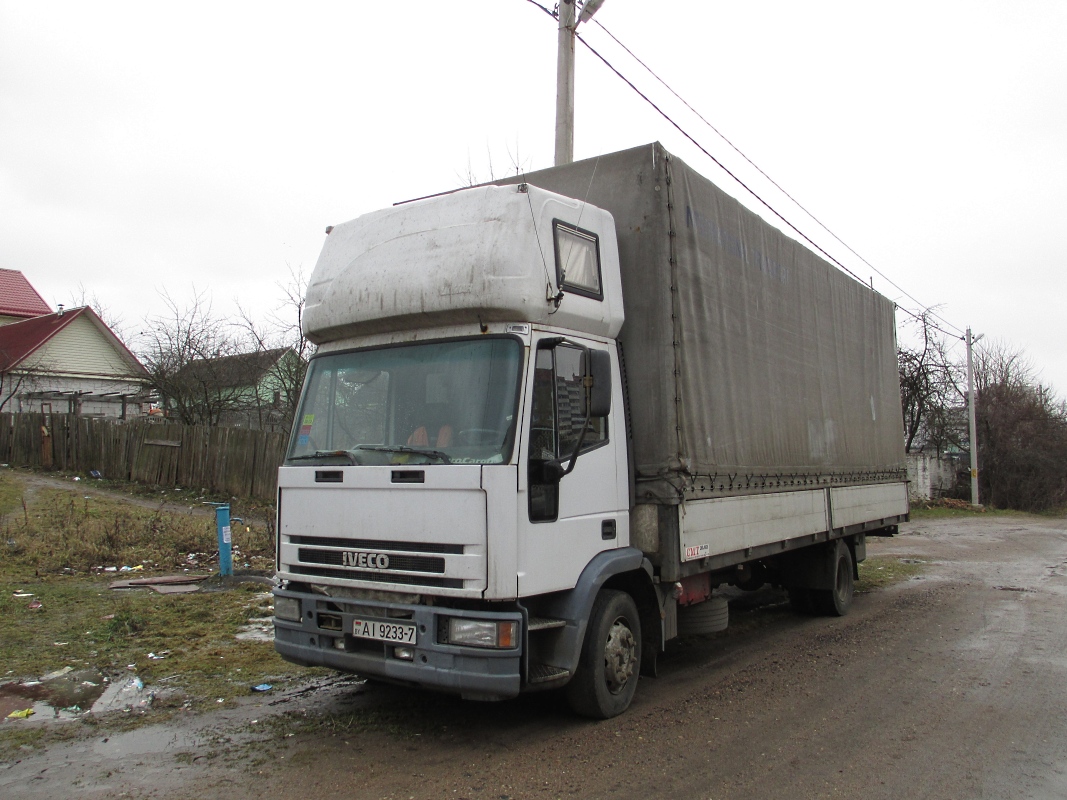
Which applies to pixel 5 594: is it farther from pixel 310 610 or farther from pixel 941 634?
pixel 941 634

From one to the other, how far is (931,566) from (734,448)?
10.1m

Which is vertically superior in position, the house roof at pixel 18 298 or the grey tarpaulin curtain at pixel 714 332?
the house roof at pixel 18 298

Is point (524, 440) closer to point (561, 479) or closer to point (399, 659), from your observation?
point (561, 479)

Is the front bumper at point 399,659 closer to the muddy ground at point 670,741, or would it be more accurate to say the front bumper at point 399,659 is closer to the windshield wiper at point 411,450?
the muddy ground at point 670,741

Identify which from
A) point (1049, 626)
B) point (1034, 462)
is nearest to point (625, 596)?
point (1049, 626)

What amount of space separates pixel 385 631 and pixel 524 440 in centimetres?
140

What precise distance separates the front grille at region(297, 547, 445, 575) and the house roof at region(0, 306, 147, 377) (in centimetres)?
2675

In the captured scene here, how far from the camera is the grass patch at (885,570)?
40.4 ft

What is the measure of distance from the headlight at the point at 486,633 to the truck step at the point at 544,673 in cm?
35

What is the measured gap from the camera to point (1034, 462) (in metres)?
35.6

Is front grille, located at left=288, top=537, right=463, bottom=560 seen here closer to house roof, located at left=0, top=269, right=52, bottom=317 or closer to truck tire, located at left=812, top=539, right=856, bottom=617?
truck tire, located at left=812, top=539, right=856, bottom=617

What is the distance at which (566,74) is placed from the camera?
1033cm

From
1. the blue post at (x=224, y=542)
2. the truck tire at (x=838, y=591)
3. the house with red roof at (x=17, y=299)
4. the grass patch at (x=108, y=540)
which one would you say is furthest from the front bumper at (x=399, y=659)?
the house with red roof at (x=17, y=299)

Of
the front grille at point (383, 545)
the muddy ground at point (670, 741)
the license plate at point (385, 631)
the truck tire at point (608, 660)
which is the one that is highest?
the front grille at point (383, 545)
